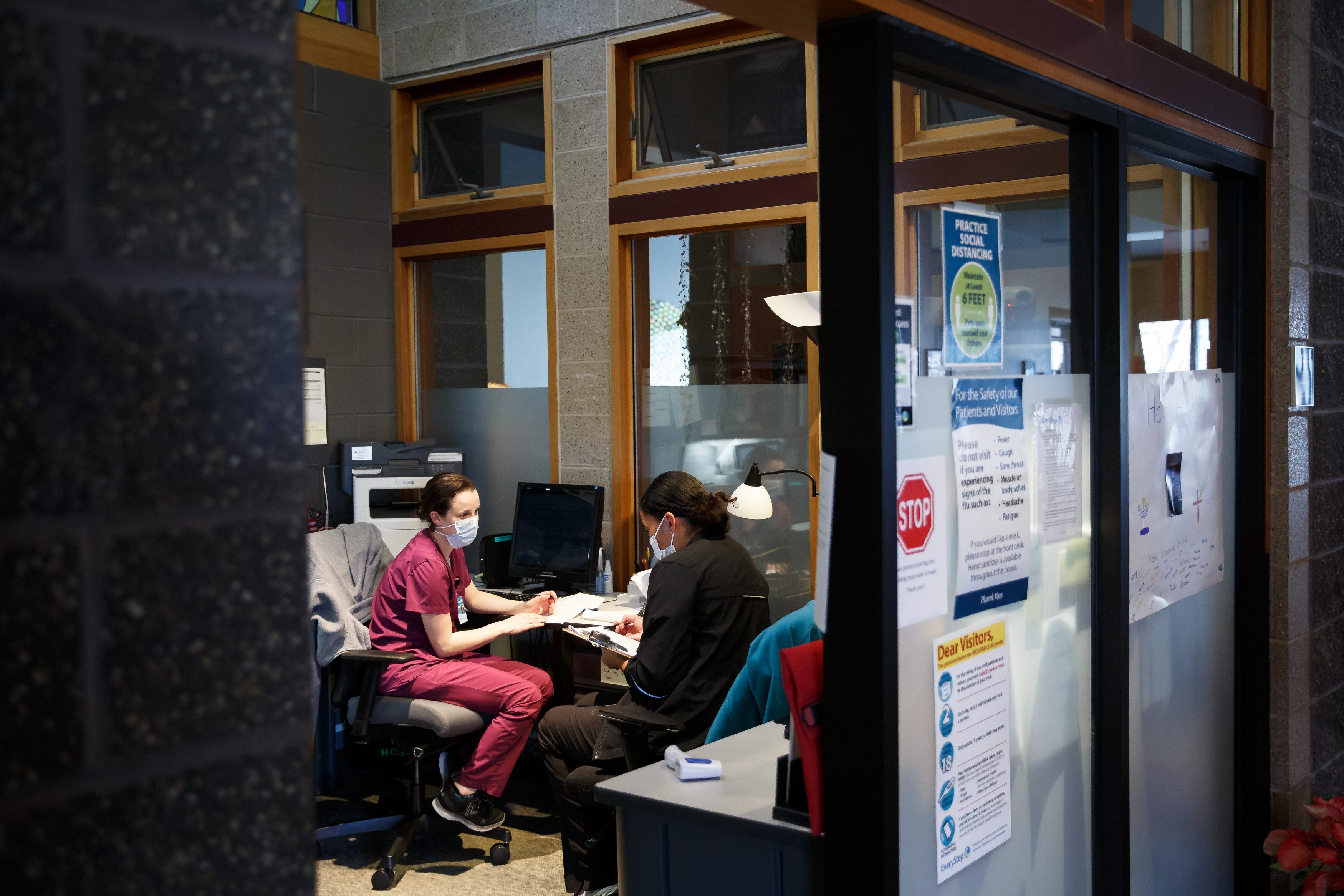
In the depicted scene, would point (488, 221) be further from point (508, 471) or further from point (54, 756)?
point (54, 756)

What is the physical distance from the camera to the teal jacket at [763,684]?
246cm

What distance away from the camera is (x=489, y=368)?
4977 mm

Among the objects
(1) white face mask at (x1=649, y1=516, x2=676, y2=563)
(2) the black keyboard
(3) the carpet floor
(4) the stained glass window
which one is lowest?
(3) the carpet floor

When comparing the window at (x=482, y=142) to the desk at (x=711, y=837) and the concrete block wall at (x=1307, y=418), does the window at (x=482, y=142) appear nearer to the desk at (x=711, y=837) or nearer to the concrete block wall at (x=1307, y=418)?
the concrete block wall at (x=1307, y=418)

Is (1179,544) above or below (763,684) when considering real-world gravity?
above

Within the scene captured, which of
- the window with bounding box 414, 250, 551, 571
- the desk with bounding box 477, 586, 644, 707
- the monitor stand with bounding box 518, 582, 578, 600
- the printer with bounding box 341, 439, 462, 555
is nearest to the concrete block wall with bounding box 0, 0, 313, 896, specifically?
the desk with bounding box 477, 586, 644, 707

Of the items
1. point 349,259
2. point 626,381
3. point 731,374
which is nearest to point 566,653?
point 626,381

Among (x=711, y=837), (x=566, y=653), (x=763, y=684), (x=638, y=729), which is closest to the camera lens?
(x=711, y=837)

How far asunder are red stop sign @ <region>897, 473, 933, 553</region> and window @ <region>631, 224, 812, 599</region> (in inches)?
99.4

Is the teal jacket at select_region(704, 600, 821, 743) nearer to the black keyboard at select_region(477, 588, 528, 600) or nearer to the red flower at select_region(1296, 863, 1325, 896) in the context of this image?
the red flower at select_region(1296, 863, 1325, 896)

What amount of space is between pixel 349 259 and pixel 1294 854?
4.28m

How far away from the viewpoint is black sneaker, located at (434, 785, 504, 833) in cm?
350

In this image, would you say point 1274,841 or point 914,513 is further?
point 1274,841

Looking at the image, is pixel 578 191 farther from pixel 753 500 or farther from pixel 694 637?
pixel 694 637
